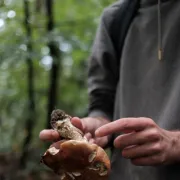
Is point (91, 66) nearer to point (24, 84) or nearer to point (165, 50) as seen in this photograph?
point (165, 50)

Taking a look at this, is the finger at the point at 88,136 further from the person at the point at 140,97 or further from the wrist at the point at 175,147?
the wrist at the point at 175,147

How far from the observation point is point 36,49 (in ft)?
8.33

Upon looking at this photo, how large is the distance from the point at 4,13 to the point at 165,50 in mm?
1473

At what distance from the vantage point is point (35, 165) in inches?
114

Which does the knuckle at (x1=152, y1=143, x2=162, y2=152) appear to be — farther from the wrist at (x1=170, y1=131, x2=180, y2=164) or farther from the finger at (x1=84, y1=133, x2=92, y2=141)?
the finger at (x1=84, y1=133, x2=92, y2=141)

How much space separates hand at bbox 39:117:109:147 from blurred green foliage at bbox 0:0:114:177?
89 centimetres

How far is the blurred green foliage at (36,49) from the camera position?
2.34m

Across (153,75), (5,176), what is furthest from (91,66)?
(5,176)

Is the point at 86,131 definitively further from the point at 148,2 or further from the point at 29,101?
the point at 29,101

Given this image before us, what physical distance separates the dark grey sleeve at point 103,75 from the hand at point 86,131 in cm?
12

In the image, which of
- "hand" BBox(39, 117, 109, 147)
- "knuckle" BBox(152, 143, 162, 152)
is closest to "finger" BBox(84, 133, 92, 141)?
"hand" BBox(39, 117, 109, 147)

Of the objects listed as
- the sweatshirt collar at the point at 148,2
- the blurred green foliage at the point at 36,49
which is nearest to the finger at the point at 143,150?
the sweatshirt collar at the point at 148,2

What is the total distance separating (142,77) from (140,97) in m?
0.10

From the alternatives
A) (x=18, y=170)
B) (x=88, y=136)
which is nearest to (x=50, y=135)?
(x=88, y=136)
